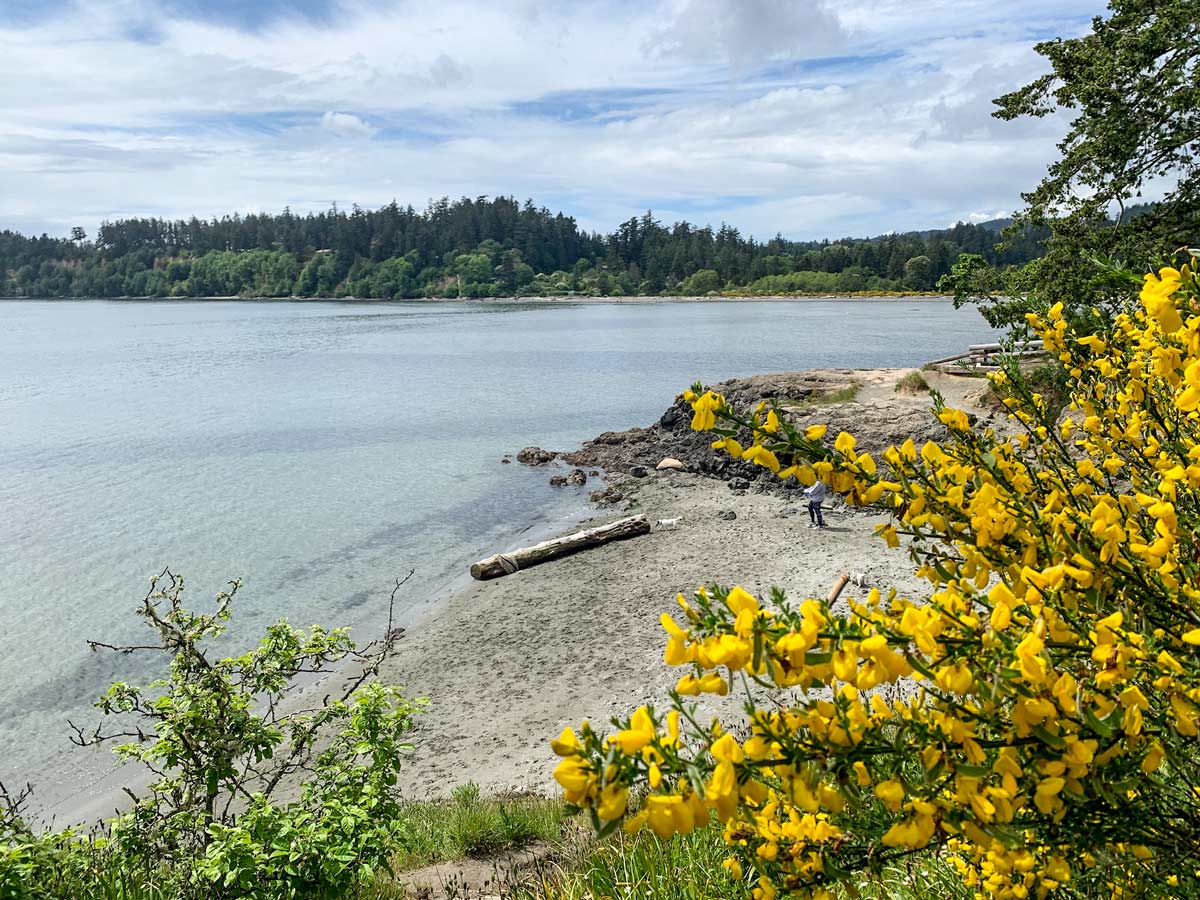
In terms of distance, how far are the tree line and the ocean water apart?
71.3 m

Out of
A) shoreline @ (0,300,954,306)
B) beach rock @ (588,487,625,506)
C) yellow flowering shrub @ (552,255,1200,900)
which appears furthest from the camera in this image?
shoreline @ (0,300,954,306)

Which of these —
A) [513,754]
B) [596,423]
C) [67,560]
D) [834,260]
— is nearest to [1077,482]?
[513,754]

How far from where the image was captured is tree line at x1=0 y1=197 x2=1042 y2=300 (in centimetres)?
14575

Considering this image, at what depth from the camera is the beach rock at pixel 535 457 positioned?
28656 millimetres

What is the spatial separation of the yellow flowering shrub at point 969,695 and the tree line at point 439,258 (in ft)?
454

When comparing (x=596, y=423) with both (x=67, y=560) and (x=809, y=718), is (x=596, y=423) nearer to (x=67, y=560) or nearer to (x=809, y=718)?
(x=67, y=560)

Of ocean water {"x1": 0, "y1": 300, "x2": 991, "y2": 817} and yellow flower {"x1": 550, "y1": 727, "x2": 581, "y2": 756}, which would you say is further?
ocean water {"x1": 0, "y1": 300, "x2": 991, "y2": 817}

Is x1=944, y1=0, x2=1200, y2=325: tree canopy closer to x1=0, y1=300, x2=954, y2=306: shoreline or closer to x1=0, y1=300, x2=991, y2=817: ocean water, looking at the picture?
x1=0, y1=300, x2=991, y2=817: ocean water

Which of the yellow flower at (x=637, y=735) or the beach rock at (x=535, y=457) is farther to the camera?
the beach rock at (x=535, y=457)

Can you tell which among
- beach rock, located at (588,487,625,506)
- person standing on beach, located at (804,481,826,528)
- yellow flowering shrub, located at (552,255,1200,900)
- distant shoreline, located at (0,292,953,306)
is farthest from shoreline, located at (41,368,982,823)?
distant shoreline, located at (0,292,953,306)

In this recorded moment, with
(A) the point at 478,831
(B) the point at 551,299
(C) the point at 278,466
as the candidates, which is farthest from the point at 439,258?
(A) the point at 478,831

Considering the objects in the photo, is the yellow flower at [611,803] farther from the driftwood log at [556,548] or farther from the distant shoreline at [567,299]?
the distant shoreline at [567,299]

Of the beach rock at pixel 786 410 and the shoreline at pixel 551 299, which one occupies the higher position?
the shoreline at pixel 551 299

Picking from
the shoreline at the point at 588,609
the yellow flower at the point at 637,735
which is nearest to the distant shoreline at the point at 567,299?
the shoreline at the point at 588,609
